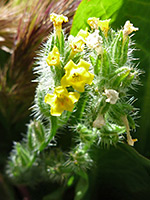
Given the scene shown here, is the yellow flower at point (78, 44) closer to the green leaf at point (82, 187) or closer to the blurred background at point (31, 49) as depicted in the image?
the blurred background at point (31, 49)

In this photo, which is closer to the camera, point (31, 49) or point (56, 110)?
point (56, 110)

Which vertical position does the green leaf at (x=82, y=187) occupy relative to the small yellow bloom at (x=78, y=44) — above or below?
below

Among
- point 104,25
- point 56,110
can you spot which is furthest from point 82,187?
point 104,25

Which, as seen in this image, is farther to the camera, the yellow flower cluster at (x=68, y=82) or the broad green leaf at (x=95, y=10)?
the broad green leaf at (x=95, y=10)

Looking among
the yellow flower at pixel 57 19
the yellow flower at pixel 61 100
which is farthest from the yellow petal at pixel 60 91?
the yellow flower at pixel 57 19

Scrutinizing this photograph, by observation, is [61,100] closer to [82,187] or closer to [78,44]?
[78,44]

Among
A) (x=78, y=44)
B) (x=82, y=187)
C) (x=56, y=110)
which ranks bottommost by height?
(x=82, y=187)

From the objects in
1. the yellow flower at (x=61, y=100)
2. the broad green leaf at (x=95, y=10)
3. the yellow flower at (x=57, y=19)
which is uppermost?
the broad green leaf at (x=95, y=10)

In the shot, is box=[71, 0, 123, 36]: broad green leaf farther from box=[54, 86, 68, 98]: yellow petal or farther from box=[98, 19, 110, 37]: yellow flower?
box=[54, 86, 68, 98]: yellow petal
